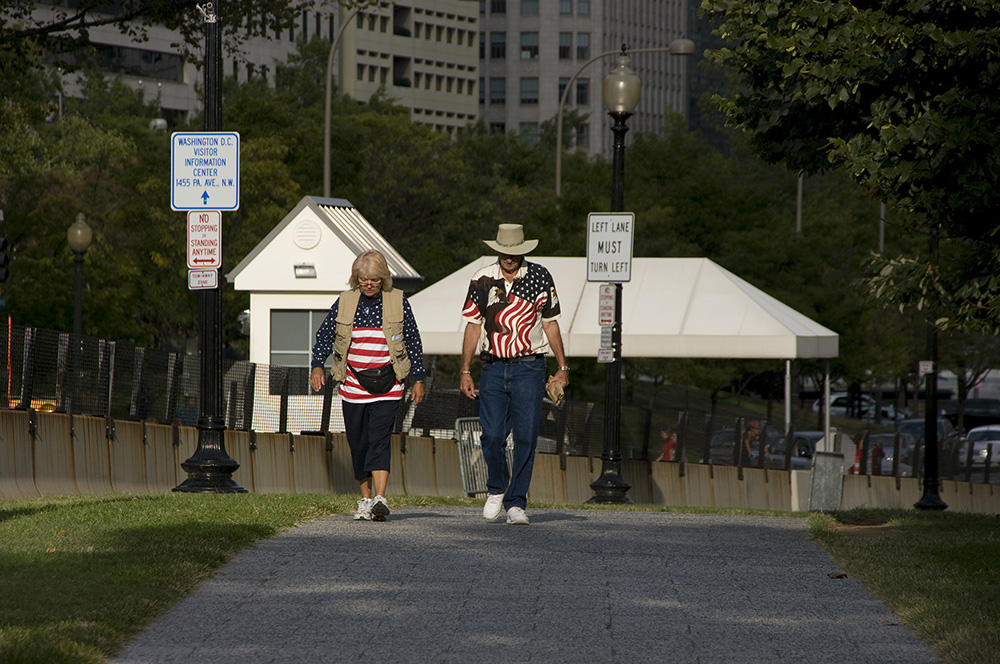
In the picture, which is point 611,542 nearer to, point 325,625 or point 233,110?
Result: point 325,625

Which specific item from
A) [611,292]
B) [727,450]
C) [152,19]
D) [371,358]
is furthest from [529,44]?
[371,358]

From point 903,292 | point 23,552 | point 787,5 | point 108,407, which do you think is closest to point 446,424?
point 108,407

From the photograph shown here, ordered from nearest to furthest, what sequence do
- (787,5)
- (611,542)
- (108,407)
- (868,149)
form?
(611,542)
(868,149)
(787,5)
(108,407)

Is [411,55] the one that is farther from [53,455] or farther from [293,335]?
[53,455]

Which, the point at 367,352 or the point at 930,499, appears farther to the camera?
the point at 930,499

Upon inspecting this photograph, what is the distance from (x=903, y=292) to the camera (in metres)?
13.4

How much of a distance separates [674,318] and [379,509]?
17.8 m

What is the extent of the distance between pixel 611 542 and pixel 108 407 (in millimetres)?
11048

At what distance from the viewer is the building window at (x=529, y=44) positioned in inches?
6235

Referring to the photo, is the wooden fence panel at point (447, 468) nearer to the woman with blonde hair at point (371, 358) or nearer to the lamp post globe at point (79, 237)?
the woman with blonde hair at point (371, 358)

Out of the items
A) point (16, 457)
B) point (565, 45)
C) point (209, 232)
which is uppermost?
point (565, 45)

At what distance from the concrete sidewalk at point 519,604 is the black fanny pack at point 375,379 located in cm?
96

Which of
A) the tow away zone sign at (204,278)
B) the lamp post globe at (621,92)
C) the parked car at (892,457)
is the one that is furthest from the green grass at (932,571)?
the parked car at (892,457)

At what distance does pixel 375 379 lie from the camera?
10727 millimetres
